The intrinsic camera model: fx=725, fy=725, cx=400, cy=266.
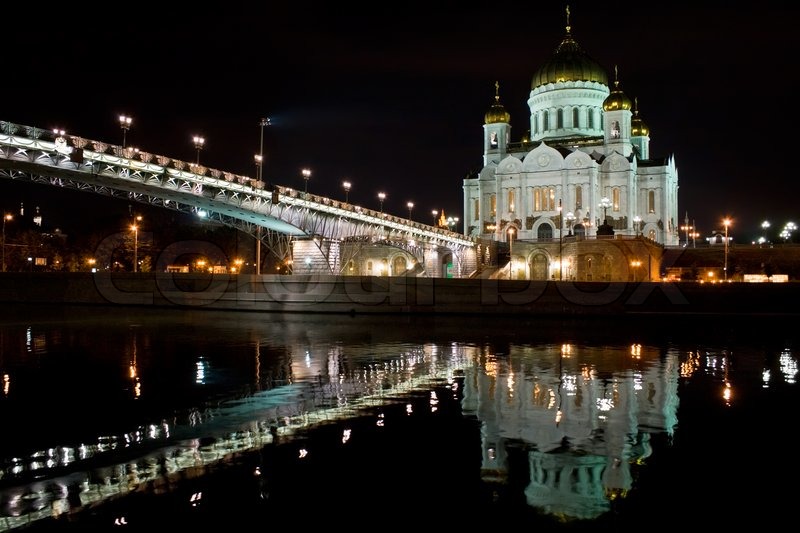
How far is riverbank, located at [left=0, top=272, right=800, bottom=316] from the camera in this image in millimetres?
44500

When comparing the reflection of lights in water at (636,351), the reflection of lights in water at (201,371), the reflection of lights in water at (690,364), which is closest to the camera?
the reflection of lights in water at (201,371)

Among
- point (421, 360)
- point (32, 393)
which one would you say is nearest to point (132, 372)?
point (32, 393)

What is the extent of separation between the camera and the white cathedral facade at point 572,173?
3730 inches

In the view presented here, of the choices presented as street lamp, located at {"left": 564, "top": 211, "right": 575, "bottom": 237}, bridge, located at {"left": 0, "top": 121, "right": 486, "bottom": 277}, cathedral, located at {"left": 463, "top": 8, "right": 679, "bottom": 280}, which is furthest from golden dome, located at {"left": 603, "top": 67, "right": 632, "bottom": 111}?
bridge, located at {"left": 0, "top": 121, "right": 486, "bottom": 277}

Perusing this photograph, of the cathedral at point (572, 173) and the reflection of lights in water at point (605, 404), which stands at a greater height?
the cathedral at point (572, 173)

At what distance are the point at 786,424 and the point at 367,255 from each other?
291 feet

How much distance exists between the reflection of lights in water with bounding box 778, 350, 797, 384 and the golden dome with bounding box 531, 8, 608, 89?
79.0 m

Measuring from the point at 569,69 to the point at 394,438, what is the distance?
96.4 m

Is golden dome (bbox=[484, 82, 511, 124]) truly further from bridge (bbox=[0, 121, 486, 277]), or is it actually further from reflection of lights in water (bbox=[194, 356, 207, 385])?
reflection of lights in water (bbox=[194, 356, 207, 385])

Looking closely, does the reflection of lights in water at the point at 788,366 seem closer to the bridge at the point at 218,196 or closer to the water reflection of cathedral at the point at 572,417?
the water reflection of cathedral at the point at 572,417

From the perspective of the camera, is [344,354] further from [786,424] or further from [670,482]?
[670,482]

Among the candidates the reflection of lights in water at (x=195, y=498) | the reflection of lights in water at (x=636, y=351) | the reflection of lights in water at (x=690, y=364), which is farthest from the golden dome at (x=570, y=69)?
the reflection of lights in water at (x=195, y=498)

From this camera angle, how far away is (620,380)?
66.2 feet

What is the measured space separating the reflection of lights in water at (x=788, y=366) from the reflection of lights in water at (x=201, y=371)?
1660 cm
